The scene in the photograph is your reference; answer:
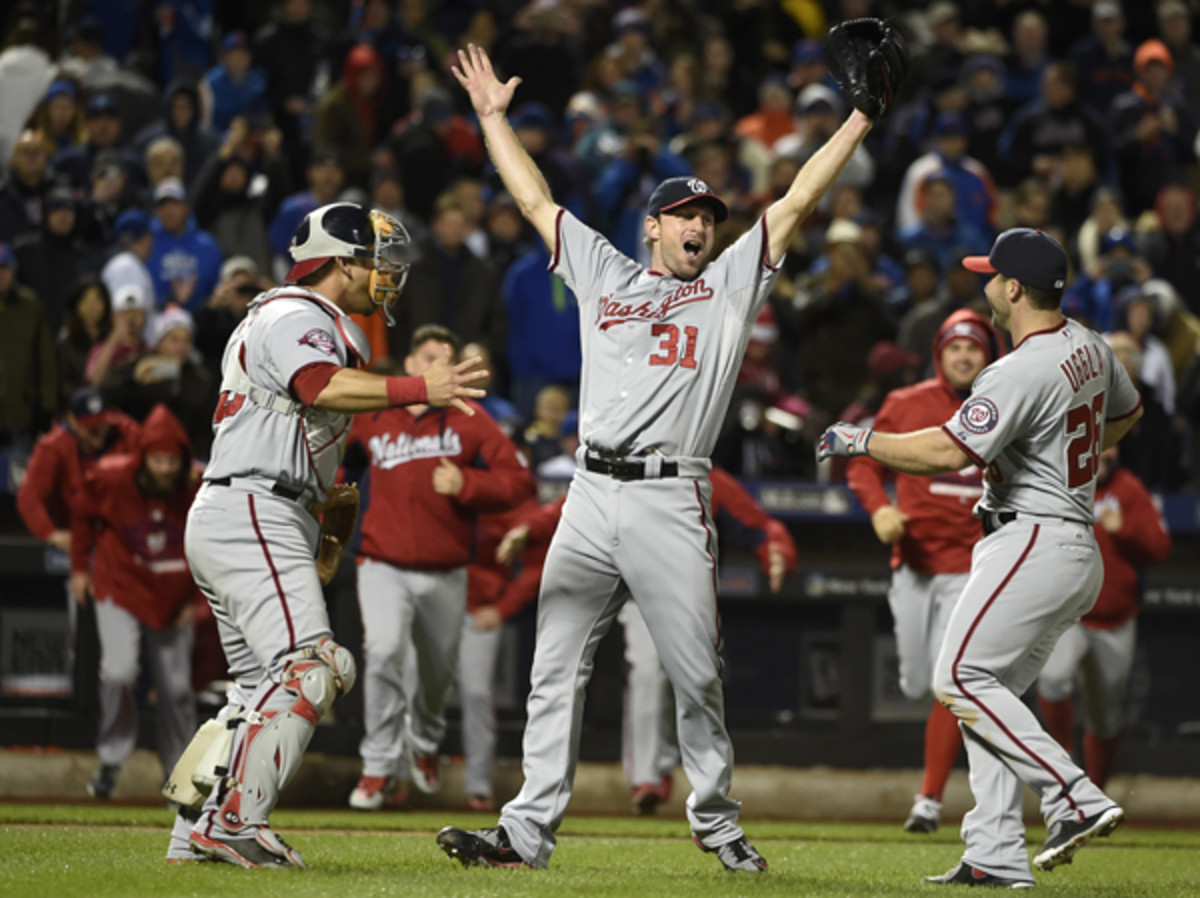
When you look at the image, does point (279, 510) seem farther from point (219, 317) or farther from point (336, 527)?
point (219, 317)

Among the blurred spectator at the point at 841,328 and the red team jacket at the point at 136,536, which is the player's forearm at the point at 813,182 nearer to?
the red team jacket at the point at 136,536

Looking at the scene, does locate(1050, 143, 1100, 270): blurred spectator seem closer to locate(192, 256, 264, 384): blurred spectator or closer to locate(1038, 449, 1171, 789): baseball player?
locate(1038, 449, 1171, 789): baseball player

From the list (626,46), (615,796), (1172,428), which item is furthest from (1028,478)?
(626,46)

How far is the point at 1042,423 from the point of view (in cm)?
603

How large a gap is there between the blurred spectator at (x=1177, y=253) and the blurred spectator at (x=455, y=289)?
5.07 meters

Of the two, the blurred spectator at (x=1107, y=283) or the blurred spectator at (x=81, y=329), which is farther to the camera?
the blurred spectator at (x=1107, y=283)

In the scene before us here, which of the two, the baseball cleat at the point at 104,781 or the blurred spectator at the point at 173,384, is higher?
the blurred spectator at the point at 173,384

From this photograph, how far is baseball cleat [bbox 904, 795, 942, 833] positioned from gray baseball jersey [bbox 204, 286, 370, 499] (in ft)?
13.0

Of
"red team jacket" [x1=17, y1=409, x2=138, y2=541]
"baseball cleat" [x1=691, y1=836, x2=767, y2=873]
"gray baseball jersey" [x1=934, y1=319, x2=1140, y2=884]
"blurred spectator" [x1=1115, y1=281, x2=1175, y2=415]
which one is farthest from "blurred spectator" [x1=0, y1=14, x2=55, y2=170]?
"gray baseball jersey" [x1=934, y1=319, x2=1140, y2=884]

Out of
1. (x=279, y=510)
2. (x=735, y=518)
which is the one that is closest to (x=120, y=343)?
(x=735, y=518)

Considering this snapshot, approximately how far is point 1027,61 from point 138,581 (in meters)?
10.3

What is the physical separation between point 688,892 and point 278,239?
831 centimetres

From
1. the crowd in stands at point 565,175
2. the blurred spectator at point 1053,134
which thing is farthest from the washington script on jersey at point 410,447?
the blurred spectator at point 1053,134

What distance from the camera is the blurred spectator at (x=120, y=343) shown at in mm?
11031
